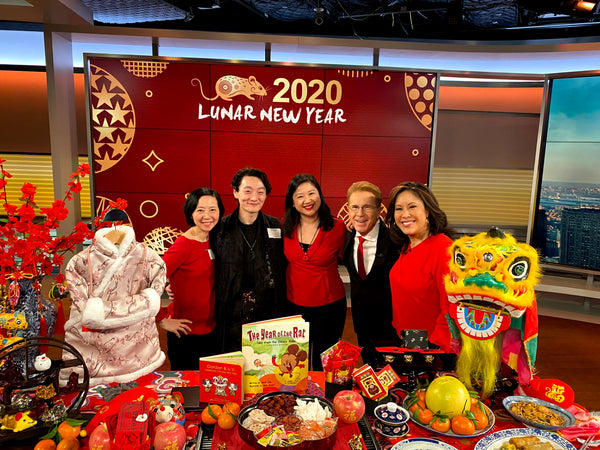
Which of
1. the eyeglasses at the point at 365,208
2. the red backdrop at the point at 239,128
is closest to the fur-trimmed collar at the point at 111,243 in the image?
the eyeglasses at the point at 365,208

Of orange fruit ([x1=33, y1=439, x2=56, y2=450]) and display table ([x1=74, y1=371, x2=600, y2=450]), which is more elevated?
orange fruit ([x1=33, y1=439, x2=56, y2=450])

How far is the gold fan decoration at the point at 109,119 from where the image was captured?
170 inches

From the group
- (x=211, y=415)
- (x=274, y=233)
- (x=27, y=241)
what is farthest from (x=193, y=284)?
(x=211, y=415)

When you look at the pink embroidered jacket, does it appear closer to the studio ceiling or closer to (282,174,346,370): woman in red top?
(282,174,346,370): woman in red top

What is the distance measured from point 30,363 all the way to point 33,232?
52 cm

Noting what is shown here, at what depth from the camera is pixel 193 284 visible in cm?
258

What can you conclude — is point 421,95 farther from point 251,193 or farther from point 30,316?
point 30,316

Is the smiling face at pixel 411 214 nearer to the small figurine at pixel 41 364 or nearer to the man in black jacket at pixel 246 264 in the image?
the man in black jacket at pixel 246 264

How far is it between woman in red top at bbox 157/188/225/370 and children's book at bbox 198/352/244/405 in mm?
966

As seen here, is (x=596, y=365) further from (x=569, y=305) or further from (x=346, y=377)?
(x=346, y=377)

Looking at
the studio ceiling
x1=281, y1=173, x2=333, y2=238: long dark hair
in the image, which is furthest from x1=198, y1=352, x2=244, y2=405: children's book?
the studio ceiling

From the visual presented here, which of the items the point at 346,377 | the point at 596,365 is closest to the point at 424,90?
the point at 596,365

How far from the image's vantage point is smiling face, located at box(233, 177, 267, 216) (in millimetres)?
2605

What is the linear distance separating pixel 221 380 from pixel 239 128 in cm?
339
